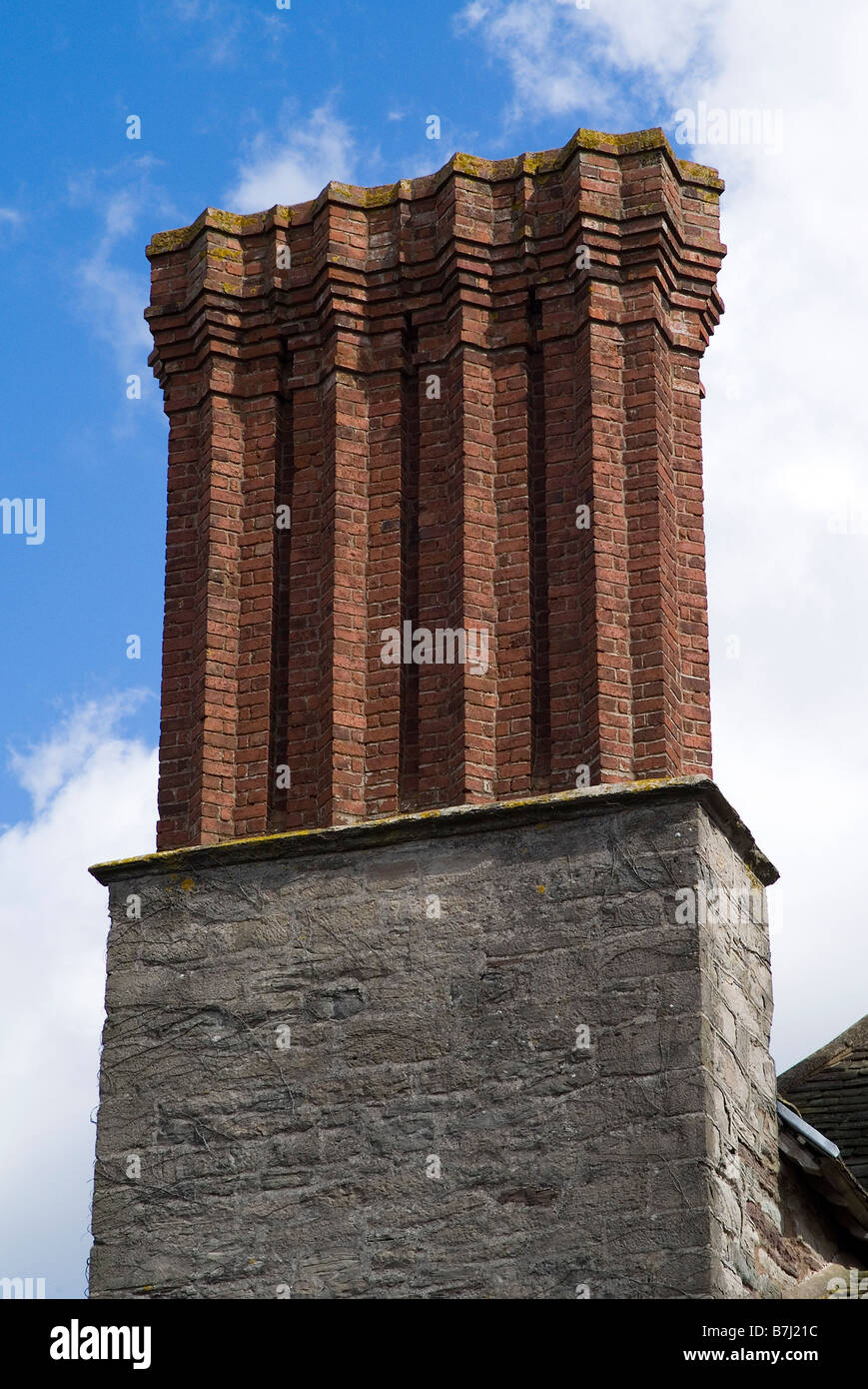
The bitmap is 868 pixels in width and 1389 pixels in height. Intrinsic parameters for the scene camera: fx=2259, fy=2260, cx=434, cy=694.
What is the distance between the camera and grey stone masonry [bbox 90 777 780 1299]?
9.18 metres

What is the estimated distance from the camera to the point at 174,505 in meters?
11.4

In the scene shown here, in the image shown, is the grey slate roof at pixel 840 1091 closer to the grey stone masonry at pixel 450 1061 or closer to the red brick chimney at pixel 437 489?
the grey stone masonry at pixel 450 1061

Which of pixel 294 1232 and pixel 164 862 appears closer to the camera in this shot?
pixel 294 1232

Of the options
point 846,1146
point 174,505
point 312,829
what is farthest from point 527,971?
point 846,1146

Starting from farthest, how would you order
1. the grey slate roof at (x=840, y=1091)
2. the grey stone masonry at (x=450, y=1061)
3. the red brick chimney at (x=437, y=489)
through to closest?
the grey slate roof at (x=840, y=1091) → the red brick chimney at (x=437, y=489) → the grey stone masonry at (x=450, y=1061)

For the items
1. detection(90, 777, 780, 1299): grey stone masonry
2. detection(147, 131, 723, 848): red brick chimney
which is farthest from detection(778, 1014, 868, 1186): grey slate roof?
detection(147, 131, 723, 848): red brick chimney

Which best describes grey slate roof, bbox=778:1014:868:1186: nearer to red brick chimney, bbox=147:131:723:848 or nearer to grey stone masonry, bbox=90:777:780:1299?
grey stone masonry, bbox=90:777:780:1299

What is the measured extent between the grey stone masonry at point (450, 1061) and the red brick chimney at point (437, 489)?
1.47ft

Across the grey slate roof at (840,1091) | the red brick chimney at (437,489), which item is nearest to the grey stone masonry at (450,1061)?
the red brick chimney at (437,489)

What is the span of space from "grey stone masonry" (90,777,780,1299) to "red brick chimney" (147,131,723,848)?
45cm

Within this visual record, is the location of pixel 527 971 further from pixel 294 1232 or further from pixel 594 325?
pixel 594 325

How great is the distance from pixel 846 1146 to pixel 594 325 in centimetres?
500

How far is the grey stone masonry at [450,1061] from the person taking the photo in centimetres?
918

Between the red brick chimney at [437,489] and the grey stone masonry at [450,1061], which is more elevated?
the red brick chimney at [437,489]
